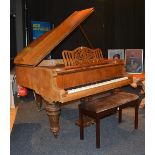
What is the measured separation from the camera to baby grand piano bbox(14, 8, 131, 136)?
2.79 metres

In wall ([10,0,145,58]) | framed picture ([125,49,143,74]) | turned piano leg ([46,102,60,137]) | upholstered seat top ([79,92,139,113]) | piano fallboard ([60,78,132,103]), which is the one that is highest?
wall ([10,0,145,58])

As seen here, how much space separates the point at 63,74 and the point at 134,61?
2.70 metres

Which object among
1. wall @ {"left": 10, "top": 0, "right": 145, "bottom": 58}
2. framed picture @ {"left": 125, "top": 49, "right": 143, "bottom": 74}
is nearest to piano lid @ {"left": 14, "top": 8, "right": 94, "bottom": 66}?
framed picture @ {"left": 125, "top": 49, "right": 143, "bottom": 74}

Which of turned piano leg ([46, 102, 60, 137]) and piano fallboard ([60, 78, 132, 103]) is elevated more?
piano fallboard ([60, 78, 132, 103])

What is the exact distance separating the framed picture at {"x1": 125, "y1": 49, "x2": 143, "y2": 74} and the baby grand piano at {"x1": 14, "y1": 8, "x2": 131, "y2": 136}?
1.75m

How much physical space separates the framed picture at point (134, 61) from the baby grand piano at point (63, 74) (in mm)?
1745

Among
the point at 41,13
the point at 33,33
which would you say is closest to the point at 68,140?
the point at 33,33

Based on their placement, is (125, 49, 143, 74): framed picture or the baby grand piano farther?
(125, 49, 143, 74): framed picture

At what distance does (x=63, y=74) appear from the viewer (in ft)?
9.49

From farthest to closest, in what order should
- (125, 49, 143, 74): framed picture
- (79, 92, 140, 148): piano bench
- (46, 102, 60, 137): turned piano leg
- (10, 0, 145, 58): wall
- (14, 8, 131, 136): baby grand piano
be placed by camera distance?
(10, 0, 145, 58): wall → (125, 49, 143, 74): framed picture → (46, 102, 60, 137): turned piano leg → (14, 8, 131, 136): baby grand piano → (79, 92, 140, 148): piano bench

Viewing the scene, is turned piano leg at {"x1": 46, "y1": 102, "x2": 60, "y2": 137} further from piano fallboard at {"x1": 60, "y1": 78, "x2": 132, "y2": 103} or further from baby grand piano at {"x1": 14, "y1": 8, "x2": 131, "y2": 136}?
piano fallboard at {"x1": 60, "y1": 78, "x2": 132, "y2": 103}

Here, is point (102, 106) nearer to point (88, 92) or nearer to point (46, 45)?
point (88, 92)

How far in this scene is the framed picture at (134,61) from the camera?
16.5ft
